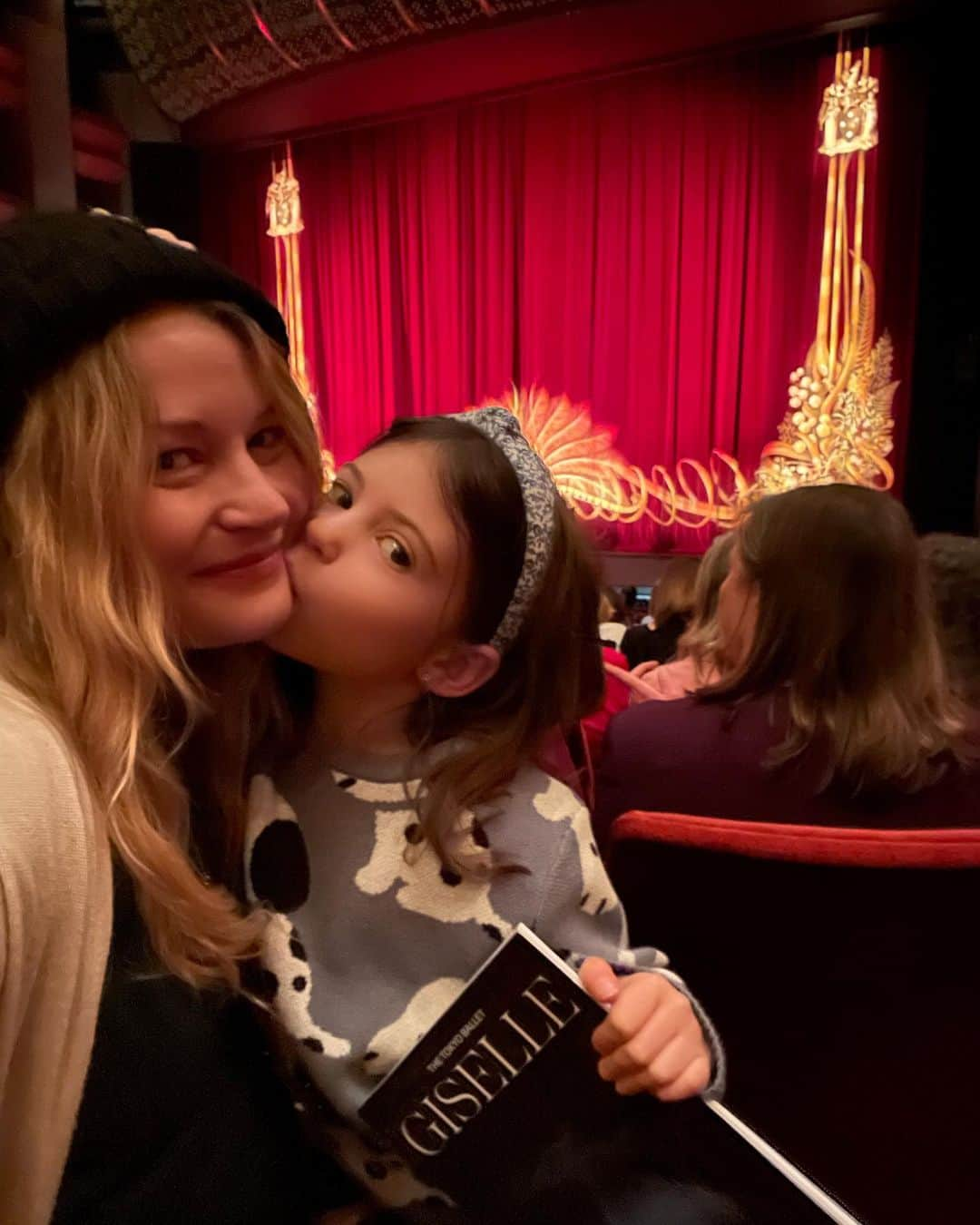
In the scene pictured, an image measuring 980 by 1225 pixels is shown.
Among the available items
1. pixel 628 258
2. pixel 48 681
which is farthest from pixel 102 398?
pixel 628 258

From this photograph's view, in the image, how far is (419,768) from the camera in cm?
85

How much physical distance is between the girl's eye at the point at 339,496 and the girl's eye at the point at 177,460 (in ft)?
0.57

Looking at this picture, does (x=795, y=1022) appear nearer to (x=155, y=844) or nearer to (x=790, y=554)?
(x=790, y=554)

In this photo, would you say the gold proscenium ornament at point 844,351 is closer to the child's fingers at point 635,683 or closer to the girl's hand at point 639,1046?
the child's fingers at point 635,683

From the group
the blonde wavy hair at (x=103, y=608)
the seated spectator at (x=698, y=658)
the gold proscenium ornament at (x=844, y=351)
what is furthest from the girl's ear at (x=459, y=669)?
the gold proscenium ornament at (x=844, y=351)

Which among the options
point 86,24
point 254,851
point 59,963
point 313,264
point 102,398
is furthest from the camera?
point 313,264

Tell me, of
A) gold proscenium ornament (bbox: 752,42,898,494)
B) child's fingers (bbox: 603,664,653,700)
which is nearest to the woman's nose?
child's fingers (bbox: 603,664,653,700)

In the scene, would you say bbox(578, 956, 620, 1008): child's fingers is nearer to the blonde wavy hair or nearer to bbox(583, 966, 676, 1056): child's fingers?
bbox(583, 966, 676, 1056): child's fingers

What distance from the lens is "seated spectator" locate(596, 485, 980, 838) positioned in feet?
3.56

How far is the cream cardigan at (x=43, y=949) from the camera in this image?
1.60 feet

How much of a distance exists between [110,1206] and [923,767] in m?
0.89

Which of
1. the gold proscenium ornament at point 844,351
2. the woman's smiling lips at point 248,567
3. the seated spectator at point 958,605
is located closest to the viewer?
the woman's smiling lips at point 248,567

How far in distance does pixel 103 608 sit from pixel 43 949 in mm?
216

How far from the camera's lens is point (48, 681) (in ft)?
2.00
